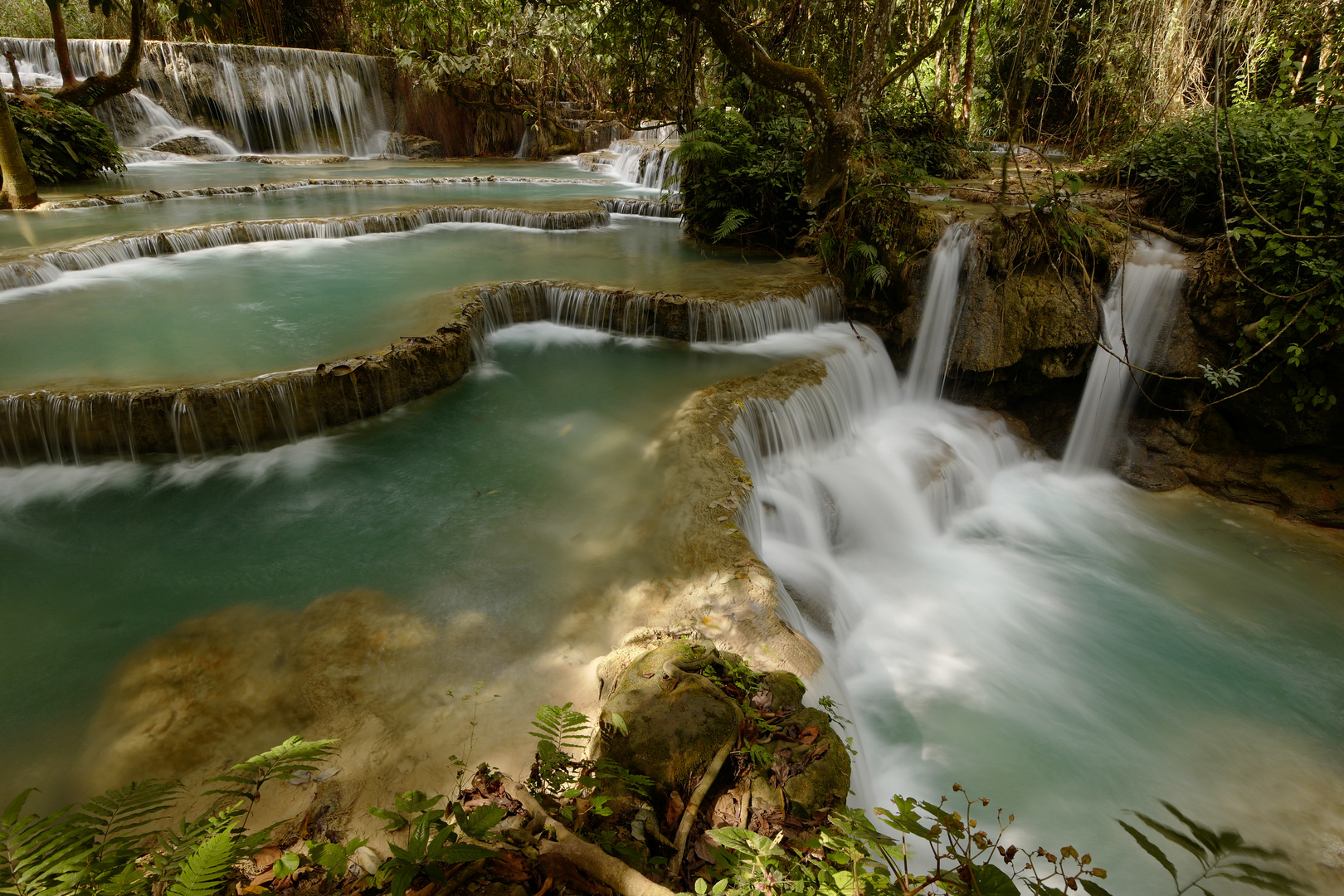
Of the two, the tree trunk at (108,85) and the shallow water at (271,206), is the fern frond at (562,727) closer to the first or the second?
the shallow water at (271,206)

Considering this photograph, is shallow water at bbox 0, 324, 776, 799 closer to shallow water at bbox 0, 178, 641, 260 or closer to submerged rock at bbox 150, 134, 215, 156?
shallow water at bbox 0, 178, 641, 260

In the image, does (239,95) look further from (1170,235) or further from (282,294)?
(1170,235)

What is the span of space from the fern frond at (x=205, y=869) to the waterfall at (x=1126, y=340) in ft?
25.2

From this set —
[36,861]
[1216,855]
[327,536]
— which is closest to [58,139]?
[327,536]

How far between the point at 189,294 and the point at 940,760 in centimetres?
858

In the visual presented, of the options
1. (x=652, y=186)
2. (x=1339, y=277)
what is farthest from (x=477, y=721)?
(x=652, y=186)

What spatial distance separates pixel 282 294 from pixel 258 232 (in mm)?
2973

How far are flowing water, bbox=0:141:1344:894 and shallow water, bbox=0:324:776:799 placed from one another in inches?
0.9

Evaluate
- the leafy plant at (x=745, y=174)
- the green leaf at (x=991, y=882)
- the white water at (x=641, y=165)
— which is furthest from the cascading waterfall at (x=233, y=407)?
the white water at (x=641, y=165)

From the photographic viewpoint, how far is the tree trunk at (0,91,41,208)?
9.32 metres

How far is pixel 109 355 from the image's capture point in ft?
18.6

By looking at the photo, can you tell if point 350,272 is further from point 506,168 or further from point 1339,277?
point 506,168

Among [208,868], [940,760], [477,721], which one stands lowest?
[940,760]

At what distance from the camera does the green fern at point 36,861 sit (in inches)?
66.7
